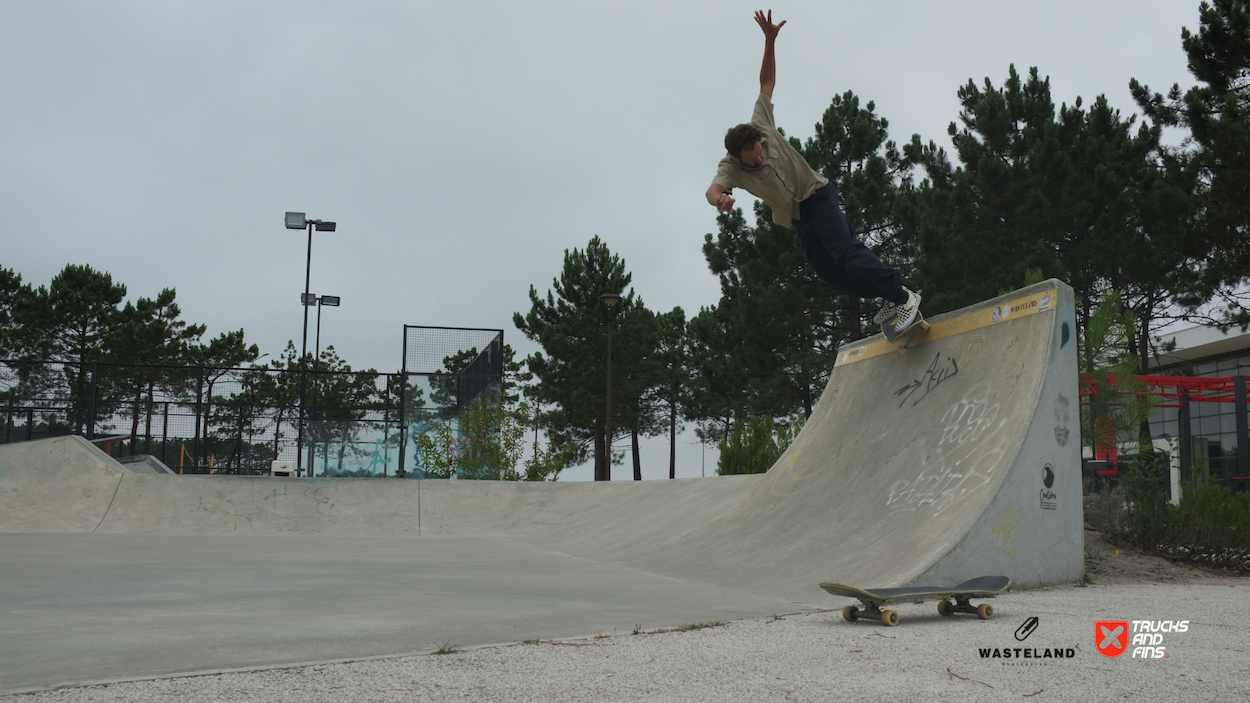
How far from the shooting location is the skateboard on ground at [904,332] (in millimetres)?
7492

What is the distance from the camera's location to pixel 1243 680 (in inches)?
122

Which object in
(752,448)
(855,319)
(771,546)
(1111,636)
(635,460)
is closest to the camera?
(1111,636)

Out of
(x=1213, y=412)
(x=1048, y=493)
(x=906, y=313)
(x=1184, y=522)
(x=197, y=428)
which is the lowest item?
(x=1184, y=522)

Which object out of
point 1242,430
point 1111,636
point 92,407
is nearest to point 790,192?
point 1111,636

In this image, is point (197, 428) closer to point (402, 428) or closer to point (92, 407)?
point (92, 407)

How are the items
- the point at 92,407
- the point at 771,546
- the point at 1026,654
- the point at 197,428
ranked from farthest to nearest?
1. the point at 197,428
2. the point at 92,407
3. the point at 771,546
4. the point at 1026,654

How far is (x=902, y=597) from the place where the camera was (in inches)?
173

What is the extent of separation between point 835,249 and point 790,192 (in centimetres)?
56

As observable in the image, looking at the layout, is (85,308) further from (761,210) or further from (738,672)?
(738,672)

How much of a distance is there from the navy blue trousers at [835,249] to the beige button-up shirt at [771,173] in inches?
6.2

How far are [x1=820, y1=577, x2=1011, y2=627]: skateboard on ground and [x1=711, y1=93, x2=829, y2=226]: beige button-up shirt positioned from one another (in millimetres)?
2815

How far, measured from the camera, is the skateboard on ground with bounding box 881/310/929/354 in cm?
749

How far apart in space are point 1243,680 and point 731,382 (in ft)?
88.2

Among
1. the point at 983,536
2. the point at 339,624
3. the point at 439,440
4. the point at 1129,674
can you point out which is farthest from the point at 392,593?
A: the point at 439,440
